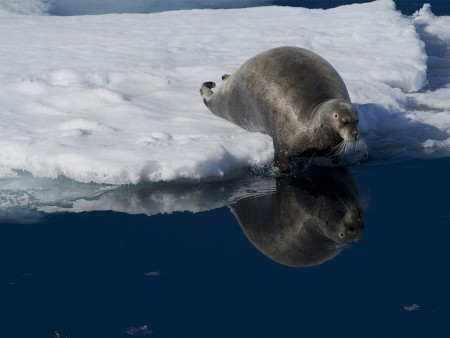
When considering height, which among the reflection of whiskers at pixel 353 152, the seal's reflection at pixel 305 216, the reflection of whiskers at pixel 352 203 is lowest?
the seal's reflection at pixel 305 216

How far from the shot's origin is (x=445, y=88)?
22.7 ft

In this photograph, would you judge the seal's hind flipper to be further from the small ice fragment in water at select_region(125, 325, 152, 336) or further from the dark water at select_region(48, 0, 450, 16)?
the dark water at select_region(48, 0, 450, 16)

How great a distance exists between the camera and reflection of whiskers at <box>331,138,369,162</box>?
198 inches

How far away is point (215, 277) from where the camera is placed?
143 inches

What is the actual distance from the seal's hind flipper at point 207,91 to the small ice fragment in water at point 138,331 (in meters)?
3.03

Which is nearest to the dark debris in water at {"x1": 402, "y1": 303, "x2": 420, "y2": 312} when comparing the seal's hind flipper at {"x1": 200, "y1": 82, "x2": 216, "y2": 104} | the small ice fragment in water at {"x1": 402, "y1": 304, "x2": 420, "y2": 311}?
the small ice fragment in water at {"x1": 402, "y1": 304, "x2": 420, "y2": 311}

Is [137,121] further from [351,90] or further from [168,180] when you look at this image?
[351,90]

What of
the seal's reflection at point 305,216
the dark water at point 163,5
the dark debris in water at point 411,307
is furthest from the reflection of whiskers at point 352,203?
the dark water at point 163,5

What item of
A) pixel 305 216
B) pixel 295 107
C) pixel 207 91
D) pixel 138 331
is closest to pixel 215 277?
pixel 138 331

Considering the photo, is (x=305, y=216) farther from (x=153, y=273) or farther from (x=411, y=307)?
(x=411, y=307)

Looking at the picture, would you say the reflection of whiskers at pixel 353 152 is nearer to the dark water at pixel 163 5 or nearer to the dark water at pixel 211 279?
the dark water at pixel 211 279

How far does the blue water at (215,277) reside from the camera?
3.25 metres

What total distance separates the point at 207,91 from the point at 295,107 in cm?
121

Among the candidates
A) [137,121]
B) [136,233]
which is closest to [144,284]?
[136,233]
